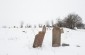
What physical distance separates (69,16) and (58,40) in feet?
197

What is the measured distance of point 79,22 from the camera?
217ft

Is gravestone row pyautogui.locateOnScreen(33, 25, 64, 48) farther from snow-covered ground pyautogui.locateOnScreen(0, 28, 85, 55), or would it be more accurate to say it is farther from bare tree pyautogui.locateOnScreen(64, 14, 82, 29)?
bare tree pyautogui.locateOnScreen(64, 14, 82, 29)

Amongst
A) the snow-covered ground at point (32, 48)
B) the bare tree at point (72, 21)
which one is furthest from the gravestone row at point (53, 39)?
the bare tree at point (72, 21)

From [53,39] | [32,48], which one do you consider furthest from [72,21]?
[32,48]

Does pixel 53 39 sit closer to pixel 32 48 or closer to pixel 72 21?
pixel 32 48

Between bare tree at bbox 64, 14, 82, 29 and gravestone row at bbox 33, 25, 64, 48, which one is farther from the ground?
bare tree at bbox 64, 14, 82, 29

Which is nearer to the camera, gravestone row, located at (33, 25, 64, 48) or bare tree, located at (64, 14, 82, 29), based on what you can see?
gravestone row, located at (33, 25, 64, 48)

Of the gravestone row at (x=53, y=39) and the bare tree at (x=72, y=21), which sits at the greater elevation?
the bare tree at (x=72, y=21)

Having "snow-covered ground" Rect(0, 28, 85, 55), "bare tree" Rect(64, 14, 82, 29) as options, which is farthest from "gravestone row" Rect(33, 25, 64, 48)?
"bare tree" Rect(64, 14, 82, 29)

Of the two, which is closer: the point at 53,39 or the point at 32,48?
the point at 32,48

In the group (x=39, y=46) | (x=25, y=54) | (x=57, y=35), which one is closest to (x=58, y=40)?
(x=57, y=35)

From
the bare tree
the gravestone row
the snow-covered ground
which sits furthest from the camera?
the bare tree

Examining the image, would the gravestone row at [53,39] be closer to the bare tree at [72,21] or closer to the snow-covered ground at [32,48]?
the snow-covered ground at [32,48]

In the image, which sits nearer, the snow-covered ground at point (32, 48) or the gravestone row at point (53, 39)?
the snow-covered ground at point (32, 48)
